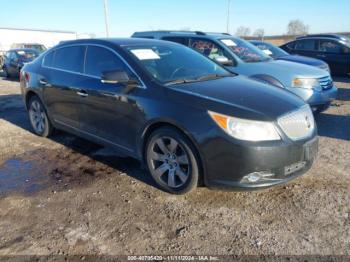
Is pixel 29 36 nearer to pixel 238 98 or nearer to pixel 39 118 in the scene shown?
pixel 39 118

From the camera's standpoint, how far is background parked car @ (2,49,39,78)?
14523mm

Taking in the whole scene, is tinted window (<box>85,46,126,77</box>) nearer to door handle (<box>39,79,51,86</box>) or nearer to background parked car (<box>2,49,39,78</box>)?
door handle (<box>39,79,51,86</box>)

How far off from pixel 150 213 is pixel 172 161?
1.95 ft

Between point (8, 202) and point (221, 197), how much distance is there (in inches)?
90.6

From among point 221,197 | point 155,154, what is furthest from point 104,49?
point 221,197

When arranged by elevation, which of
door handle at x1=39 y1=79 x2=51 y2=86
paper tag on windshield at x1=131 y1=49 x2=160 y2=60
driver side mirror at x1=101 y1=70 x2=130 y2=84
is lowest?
door handle at x1=39 y1=79 x2=51 y2=86

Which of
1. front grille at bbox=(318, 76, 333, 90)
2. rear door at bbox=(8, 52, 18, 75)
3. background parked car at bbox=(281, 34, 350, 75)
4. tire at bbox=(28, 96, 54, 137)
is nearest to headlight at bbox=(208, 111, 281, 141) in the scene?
tire at bbox=(28, 96, 54, 137)

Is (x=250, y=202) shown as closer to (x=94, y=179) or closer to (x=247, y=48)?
(x=94, y=179)

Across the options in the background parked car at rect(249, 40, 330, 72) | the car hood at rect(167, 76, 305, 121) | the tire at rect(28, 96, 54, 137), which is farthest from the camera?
the background parked car at rect(249, 40, 330, 72)

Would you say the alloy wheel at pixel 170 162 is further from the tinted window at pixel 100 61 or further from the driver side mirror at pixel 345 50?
the driver side mirror at pixel 345 50

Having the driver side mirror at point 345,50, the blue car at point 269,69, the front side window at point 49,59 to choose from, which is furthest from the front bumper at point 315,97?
the driver side mirror at point 345,50

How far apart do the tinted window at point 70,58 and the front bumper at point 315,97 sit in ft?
11.9

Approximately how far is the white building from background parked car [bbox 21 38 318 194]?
40.4 m

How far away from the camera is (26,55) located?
15016 millimetres
